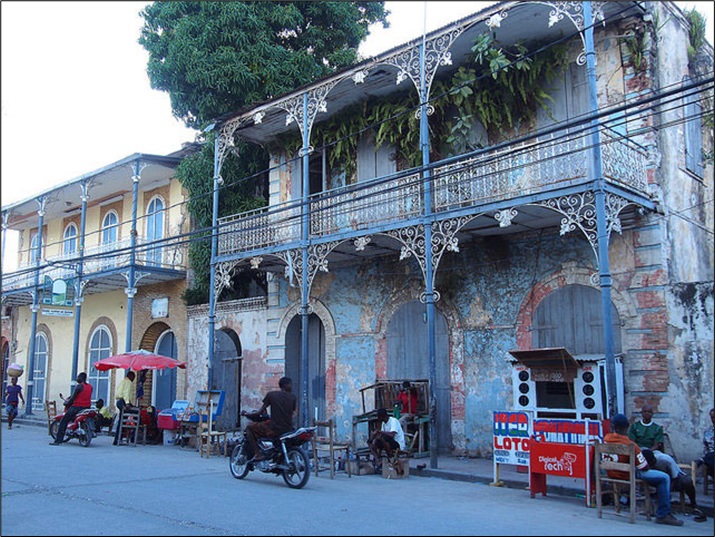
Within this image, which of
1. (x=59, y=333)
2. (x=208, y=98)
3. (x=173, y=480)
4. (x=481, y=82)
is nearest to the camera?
(x=173, y=480)

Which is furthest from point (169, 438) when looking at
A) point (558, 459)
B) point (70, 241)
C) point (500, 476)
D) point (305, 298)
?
point (70, 241)

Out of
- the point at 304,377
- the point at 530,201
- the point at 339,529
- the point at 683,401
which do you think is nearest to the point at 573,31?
the point at 530,201

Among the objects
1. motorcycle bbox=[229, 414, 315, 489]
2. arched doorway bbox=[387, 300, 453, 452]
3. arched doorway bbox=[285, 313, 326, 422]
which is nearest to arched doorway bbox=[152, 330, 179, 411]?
arched doorway bbox=[285, 313, 326, 422]

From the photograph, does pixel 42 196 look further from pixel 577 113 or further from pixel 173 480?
pixel 577 113

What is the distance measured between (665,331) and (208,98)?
1408 cm

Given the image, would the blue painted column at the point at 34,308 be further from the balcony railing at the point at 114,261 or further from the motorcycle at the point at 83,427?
the motorcycle at the point at 83,427

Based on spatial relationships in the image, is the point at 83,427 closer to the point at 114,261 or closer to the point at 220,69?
the point at 114,261

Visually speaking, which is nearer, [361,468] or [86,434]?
[361,468]

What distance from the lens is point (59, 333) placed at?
86.3 feet

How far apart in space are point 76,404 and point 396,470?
804 centimetres

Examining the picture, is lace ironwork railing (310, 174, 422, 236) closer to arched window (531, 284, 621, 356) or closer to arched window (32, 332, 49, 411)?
arched window (531, 284, 621, 356)

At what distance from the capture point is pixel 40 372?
27.0m

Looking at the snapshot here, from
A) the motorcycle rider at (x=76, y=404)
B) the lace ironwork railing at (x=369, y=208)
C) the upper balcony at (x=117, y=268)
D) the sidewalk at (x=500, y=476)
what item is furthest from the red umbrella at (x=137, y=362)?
the sidewalk at (x=500, y=476)

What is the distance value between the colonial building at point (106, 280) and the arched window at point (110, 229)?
0.14ft
